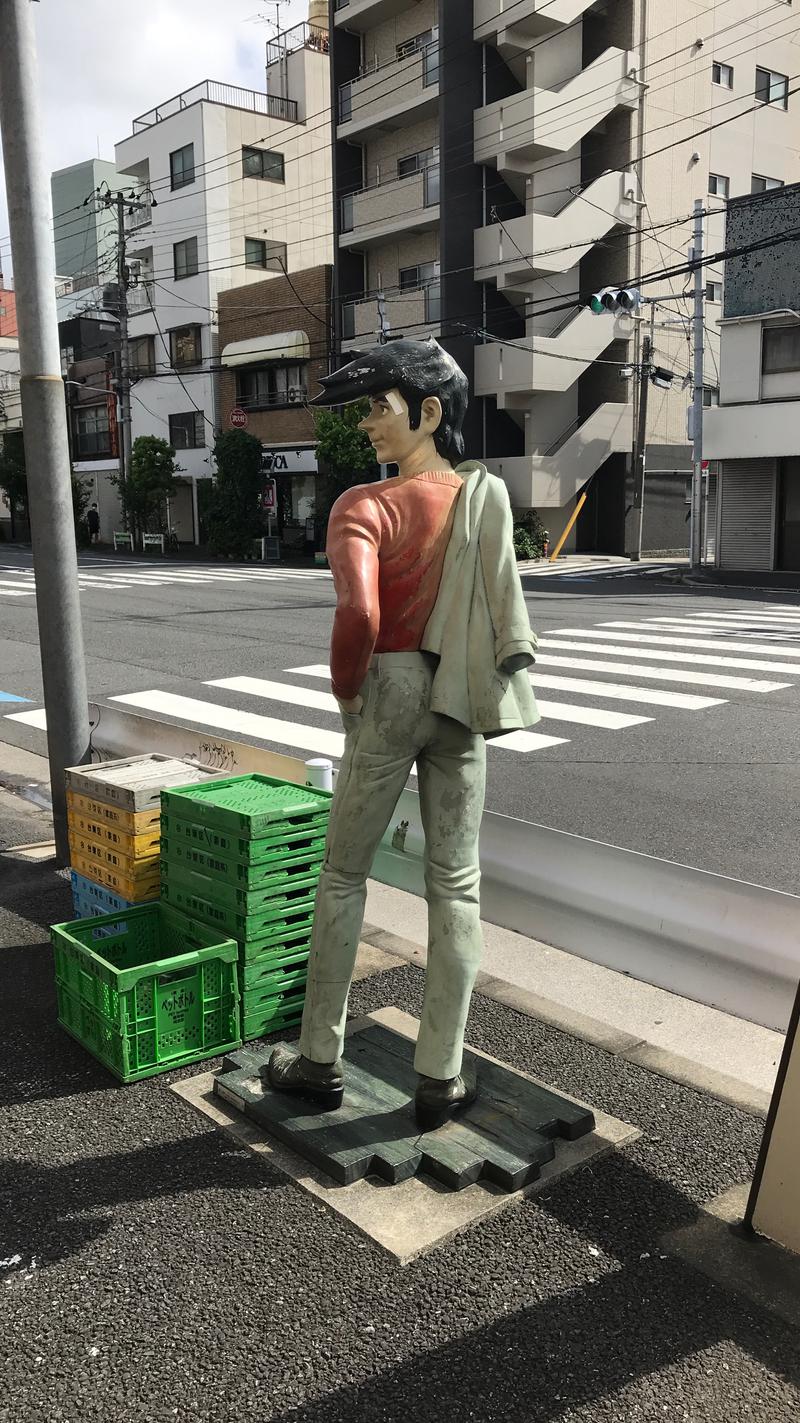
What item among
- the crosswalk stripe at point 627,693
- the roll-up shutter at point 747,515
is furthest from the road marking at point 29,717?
the roll-up shutter at point 747,515

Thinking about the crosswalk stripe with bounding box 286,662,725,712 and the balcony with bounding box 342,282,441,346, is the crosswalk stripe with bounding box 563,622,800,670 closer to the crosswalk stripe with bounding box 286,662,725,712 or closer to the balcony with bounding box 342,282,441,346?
the crosswalk stripe with bounding box 286,662,725,712

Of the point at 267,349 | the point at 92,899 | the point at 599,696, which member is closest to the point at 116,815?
the point at 92,899

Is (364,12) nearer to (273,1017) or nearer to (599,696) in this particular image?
(599,696)

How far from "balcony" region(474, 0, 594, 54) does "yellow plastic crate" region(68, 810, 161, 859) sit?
34.6m

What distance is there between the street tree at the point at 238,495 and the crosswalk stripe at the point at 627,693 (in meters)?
27.7

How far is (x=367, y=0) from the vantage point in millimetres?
36406

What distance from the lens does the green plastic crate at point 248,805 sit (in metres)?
3.84

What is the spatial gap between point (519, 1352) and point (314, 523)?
36.6 metres

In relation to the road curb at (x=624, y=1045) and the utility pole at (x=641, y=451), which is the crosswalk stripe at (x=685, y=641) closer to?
the road curb at (x=624, y=1045)

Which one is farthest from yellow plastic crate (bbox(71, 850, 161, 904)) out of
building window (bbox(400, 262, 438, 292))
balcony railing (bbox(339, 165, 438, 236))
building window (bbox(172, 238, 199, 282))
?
building window (bbox(172, 238, 199, 282))

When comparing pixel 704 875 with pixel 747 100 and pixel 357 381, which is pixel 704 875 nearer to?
pixel 357 381

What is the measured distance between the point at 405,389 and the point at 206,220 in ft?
150

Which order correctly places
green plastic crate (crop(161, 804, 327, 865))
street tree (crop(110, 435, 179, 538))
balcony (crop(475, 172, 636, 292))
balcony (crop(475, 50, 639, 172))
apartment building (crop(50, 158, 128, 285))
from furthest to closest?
apartment building (crop(50, 158, 128, 285)) → street tree (crop(110, 435, 179, 538)) → balcony (crop(475, 172, 636, 292)) → balcony (crop(475, 50, 639, 172)) → green plastic crate (crop(161, 804, 327, 865))

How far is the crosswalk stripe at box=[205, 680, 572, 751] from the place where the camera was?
9.02 m
